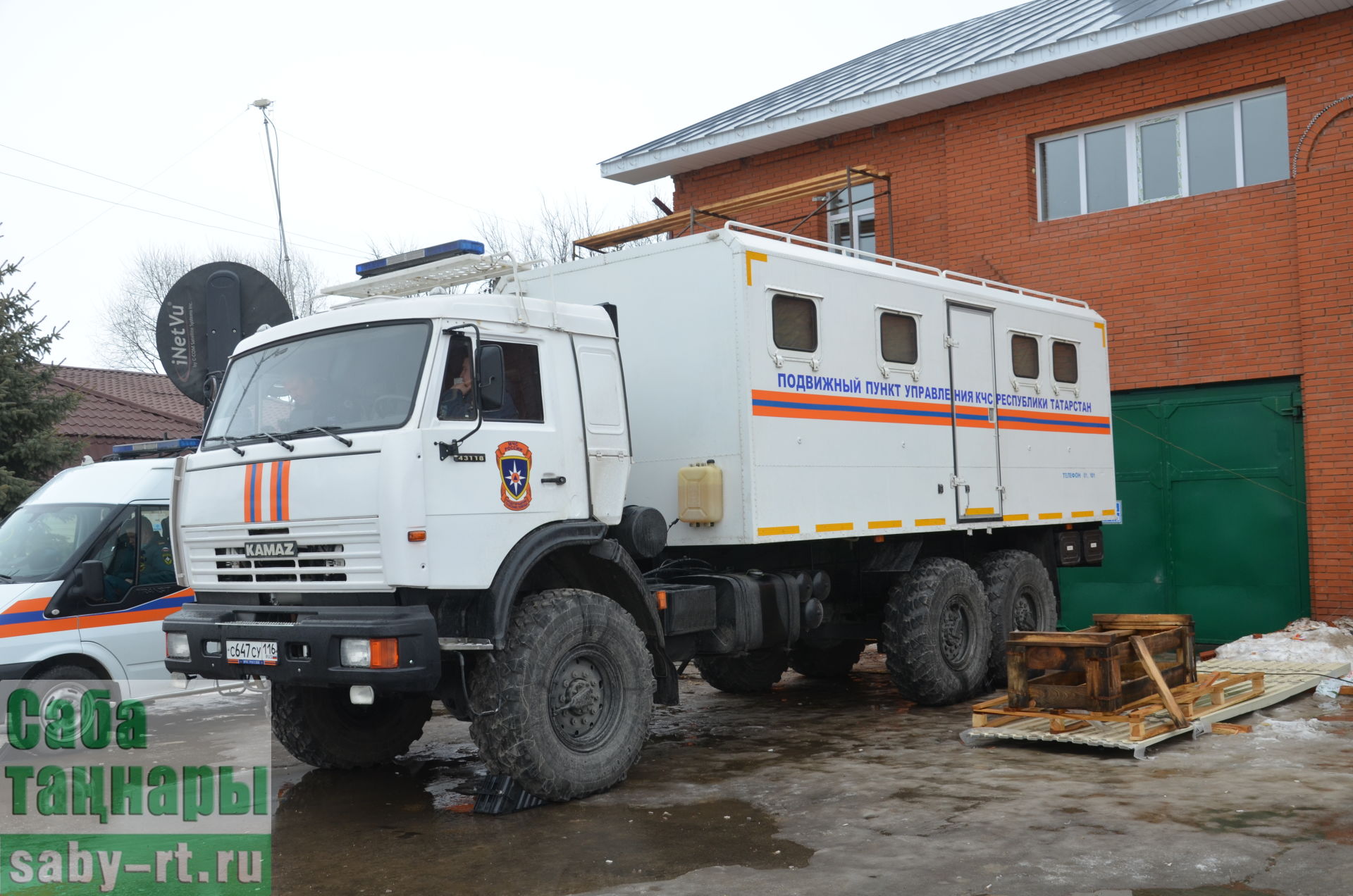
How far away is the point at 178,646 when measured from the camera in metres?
7.15

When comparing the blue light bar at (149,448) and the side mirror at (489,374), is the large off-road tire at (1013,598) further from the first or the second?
the blue light bar at (149,448)

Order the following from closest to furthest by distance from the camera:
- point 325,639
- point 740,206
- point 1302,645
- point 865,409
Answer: point 325,639 < point 865,409 < point 1302,645 < point 740,206

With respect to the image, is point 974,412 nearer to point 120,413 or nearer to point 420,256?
point 420,256

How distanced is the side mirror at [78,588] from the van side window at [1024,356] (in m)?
7.54

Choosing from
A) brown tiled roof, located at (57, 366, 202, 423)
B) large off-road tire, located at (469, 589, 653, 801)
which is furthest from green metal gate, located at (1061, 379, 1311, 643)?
brown tiled roof, located at (57, 366, 202, 423)

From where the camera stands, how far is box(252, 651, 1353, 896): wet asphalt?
546cm

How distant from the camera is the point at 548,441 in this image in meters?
7.15

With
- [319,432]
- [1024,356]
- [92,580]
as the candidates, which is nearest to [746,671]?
[1024,356]

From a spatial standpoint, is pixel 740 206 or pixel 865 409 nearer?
pixel 865 409

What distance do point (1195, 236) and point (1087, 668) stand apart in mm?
6600

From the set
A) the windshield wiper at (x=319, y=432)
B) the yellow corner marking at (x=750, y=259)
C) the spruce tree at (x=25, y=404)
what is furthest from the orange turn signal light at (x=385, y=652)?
the spruce tree at (x=25, y=404)

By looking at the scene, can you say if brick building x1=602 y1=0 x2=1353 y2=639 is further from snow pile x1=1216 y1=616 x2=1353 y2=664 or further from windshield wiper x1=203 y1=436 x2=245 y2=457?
windshield wiper x1=203 y1=436 x2=245 y2=457

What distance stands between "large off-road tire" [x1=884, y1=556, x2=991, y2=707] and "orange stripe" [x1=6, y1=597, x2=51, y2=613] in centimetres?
620

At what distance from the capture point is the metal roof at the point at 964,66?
498 inches
